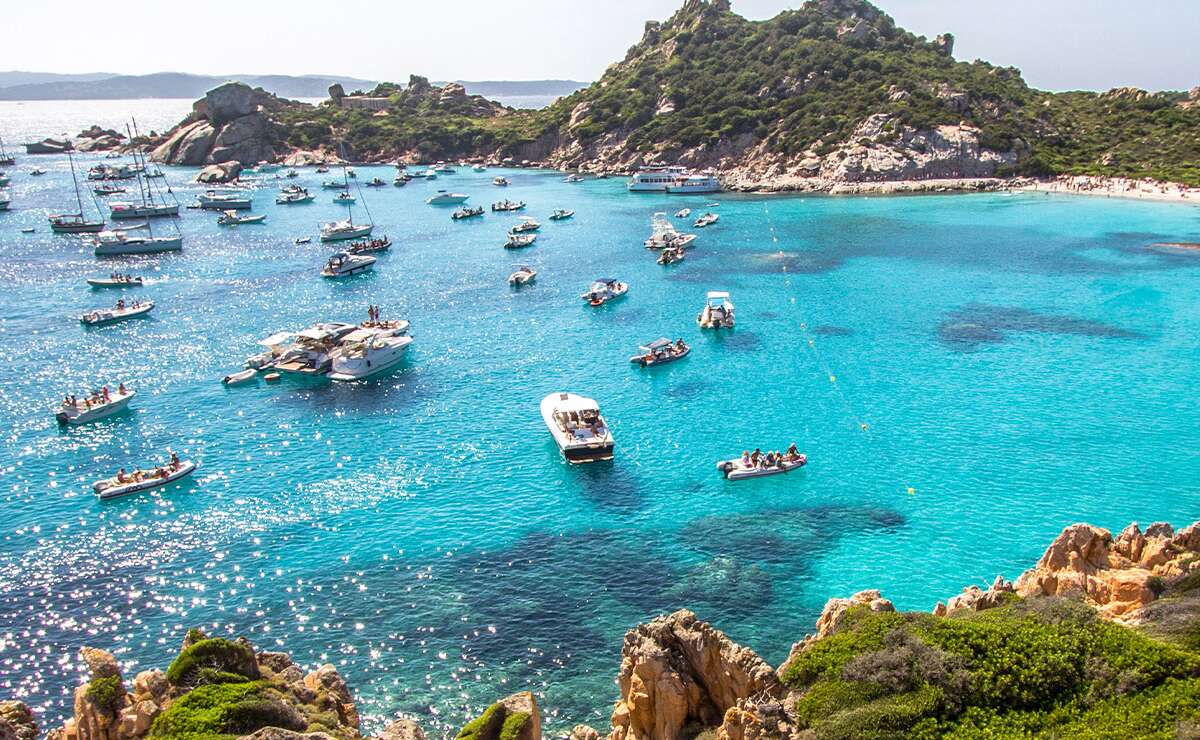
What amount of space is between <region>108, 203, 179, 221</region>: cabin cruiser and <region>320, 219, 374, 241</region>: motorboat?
35089mm

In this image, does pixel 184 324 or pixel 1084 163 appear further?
pixel 1084 163

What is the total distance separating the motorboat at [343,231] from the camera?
421 ft

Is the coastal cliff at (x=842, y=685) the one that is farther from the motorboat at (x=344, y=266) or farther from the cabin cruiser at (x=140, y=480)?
the motorboat at (x=344, y=266)

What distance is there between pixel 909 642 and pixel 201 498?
4245 cm

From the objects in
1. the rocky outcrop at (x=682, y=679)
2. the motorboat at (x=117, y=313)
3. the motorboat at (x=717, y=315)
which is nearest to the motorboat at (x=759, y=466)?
the rocky outcrop at (x=682, y=679)

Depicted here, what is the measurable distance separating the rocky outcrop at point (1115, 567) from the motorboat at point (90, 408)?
6177 centimetres

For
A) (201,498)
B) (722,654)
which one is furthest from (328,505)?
(722,654)

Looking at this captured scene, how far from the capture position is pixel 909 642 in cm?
2348

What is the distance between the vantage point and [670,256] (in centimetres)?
11331

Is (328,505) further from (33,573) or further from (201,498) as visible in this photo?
(33,573)

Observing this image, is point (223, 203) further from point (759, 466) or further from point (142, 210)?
point (759, 466)

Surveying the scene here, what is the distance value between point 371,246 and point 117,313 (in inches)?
1592

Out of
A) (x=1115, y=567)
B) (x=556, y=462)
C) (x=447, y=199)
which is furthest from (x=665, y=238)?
(x=1115, y=567)

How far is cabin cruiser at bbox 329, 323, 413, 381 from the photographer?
70.7 meters
